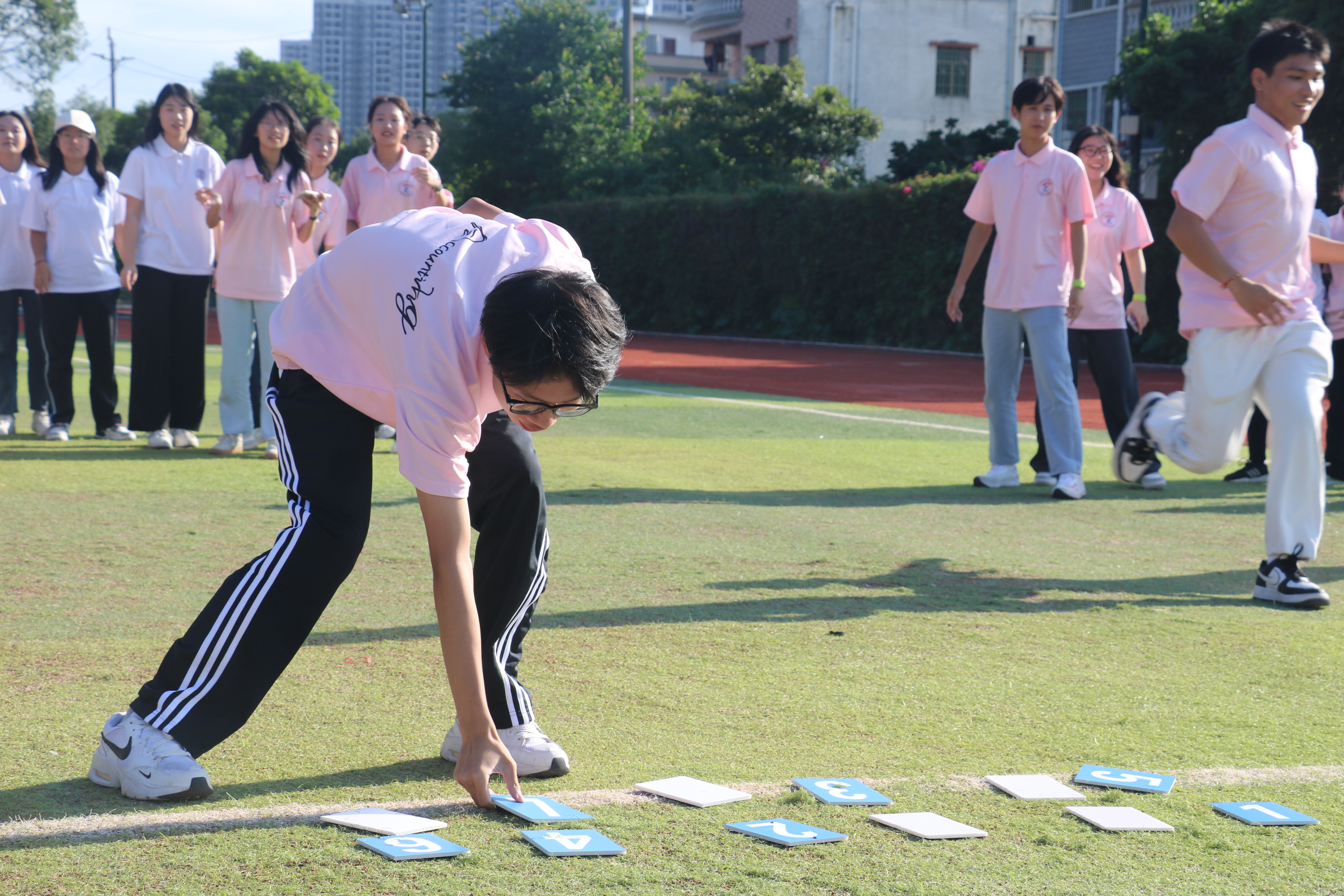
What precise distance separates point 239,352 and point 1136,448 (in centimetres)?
531

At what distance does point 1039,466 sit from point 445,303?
21.9 ft

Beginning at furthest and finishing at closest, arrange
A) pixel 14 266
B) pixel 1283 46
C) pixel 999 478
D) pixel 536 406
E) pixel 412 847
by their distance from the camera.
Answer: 1. pixel 14 266
2. pixel 999 478
3. pixel 1283 46
4. pixel 412 847
5. pixel 536 406

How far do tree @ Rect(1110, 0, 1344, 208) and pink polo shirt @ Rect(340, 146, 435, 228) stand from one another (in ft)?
47.4

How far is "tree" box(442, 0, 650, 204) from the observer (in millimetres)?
44750

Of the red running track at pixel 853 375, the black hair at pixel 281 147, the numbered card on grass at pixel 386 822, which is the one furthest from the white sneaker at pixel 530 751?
the red running track at pixel 853 375

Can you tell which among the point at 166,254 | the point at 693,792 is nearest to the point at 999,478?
the point at 166,254

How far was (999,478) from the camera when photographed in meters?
8.18

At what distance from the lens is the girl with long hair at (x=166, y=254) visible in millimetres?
8812

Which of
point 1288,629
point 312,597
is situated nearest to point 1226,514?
point 1288,629

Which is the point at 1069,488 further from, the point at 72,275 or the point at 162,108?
the point at 72,275

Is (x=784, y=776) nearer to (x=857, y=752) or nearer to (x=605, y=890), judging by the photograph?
(x=857, y=752)

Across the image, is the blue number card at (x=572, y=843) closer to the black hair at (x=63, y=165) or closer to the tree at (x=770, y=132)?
the black hair at (x=63, y=165)

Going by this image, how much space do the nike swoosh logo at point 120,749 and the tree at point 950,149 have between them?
2974cm

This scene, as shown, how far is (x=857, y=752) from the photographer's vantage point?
11.1 feet
